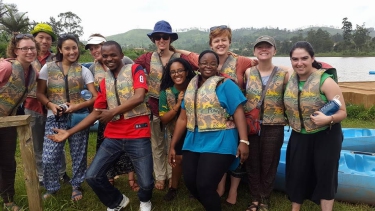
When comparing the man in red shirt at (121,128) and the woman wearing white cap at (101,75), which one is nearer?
the man in red shirt at (121,128)

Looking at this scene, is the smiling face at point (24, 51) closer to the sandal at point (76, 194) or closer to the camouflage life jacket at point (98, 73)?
the camouflage life jacket at point (98, 73)

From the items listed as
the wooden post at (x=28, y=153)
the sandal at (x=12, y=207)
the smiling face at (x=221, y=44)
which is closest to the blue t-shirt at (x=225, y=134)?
the smiling face at (x=221, y=44)

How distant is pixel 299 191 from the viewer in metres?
3.25

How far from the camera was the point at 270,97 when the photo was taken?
3.38 metres

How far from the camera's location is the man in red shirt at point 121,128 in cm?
342

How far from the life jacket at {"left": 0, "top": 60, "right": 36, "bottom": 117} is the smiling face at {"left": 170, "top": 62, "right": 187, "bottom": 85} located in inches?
61.3

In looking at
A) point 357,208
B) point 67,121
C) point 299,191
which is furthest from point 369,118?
point 67,121

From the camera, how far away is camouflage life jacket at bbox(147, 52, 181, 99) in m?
4.01

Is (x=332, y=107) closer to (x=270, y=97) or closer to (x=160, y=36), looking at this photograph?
(x=270, y=97)

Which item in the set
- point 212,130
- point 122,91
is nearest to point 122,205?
point 122,91

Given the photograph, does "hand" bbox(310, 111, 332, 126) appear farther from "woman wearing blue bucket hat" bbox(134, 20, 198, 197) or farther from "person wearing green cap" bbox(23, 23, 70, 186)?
"person wearing green cap" bbox(23, 23, 70, 186)

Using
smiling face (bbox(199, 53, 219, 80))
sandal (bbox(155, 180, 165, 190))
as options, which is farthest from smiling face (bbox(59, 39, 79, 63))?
sandal (bbox(155, 180, 165, 190))

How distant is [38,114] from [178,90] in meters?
1.78

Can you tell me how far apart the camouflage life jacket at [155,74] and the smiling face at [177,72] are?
0.53 meters
